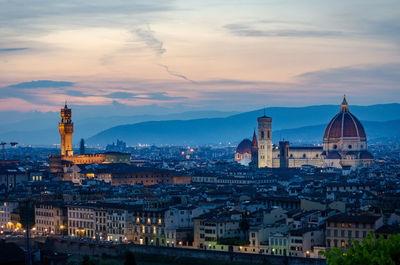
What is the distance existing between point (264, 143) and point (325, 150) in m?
12.4

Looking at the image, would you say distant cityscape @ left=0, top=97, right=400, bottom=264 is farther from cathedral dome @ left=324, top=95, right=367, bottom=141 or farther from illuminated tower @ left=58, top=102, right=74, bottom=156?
cathedral dome @ left=324, top=95, right=367, bottom=141

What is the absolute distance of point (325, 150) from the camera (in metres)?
172

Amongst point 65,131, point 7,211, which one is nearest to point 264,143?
point 65,131

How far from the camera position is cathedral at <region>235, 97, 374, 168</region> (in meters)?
166

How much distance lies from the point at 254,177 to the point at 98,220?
5925 centimetres

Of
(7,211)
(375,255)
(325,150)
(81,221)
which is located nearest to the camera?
(375,255)

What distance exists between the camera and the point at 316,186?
97.6 metres

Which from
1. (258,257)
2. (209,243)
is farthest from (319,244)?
(209,243)

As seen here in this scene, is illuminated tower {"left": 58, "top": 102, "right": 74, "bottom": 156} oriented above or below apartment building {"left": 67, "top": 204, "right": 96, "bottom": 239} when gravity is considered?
above

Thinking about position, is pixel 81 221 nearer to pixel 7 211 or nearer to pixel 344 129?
pixel 7 211

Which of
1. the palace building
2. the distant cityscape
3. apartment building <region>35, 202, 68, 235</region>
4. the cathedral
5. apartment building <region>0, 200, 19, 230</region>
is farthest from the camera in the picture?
the cathedral

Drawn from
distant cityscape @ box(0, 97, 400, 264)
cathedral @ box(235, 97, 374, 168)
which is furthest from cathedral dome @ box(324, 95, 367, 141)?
distant cityscape @ box(0, 97, 400, 264)

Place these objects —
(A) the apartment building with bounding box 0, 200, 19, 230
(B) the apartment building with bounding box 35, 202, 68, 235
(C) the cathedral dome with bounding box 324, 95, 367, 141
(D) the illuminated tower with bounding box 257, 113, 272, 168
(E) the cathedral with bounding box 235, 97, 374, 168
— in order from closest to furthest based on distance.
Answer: (B) the apartment building with bounding box 35, 202, 68, 235, (A) the apartment building with bounding box 0, 200, 19, 230, (E) the cathedral with bounding box 235, 97, 374, 168, (D) the illuminated tower with bounding box 257, 113, 272, 168, (C) the cathedral dome with bounding box 324, 95, 367, 141

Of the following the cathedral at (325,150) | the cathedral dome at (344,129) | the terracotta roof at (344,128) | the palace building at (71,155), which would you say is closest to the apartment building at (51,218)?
the palace building at (71,155)
